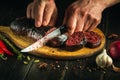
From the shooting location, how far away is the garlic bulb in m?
3.49

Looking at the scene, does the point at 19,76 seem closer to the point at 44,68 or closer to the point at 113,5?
the point at 44,68

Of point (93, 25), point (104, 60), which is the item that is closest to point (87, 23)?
point (93, 25)

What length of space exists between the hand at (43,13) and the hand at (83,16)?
139mm

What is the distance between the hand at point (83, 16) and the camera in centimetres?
374

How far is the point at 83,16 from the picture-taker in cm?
378

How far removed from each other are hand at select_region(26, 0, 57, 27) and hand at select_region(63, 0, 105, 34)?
5.5 inches

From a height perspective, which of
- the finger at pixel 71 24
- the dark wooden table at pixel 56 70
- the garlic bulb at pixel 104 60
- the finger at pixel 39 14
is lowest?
the dark wooden table at pixel 56 70

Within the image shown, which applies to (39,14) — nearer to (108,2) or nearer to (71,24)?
(71,24)

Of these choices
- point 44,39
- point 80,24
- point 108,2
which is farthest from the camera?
point 108,2

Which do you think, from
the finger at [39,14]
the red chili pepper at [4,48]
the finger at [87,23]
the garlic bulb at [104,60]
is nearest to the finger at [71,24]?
the finger at [87,23]

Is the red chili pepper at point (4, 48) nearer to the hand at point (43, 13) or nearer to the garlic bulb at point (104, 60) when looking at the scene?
the hand at point (43, 13)

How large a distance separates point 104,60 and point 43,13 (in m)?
0.73

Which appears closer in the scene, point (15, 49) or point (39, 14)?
point (15, 49)

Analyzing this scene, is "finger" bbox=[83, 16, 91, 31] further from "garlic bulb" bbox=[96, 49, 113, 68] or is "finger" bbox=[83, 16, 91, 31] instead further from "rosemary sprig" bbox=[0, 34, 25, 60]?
"rosemary sprig" bbox=[0, 34, 25, 60]
